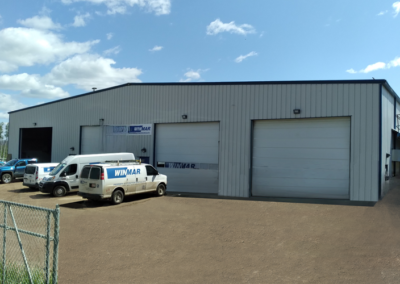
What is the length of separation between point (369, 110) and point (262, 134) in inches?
198

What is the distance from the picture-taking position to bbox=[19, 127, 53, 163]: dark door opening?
32250 mm

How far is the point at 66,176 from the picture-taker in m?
17.9

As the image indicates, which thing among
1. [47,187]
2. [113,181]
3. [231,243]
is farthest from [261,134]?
[47,187]

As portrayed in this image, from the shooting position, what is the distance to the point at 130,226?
1070 centimetres

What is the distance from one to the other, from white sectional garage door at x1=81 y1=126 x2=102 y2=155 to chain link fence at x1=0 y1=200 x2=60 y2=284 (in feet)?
38.0

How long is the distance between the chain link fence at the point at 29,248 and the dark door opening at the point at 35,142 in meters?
21.6

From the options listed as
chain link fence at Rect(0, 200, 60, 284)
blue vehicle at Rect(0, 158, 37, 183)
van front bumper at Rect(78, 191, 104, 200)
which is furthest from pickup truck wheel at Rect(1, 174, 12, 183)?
chain link fence at Rect(0, 200, 60, 284)

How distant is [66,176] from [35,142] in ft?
57.7

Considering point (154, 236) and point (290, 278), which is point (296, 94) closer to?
point (154, 236)

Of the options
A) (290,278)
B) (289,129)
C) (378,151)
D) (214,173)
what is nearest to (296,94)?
(289,129)

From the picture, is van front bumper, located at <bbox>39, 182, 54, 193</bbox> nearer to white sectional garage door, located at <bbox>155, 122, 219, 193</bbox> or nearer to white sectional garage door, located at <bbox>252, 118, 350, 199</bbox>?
white sectional garage door, located at <bbox>155, 122, 219, 193</bbox>

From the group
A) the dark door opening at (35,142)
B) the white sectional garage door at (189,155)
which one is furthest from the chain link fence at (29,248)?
the dark door opening at (35,142)

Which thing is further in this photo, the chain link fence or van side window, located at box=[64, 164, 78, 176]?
van side window, located at box=[64, 164, 78, 176]

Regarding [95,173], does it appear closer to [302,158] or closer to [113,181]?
[113,181]
